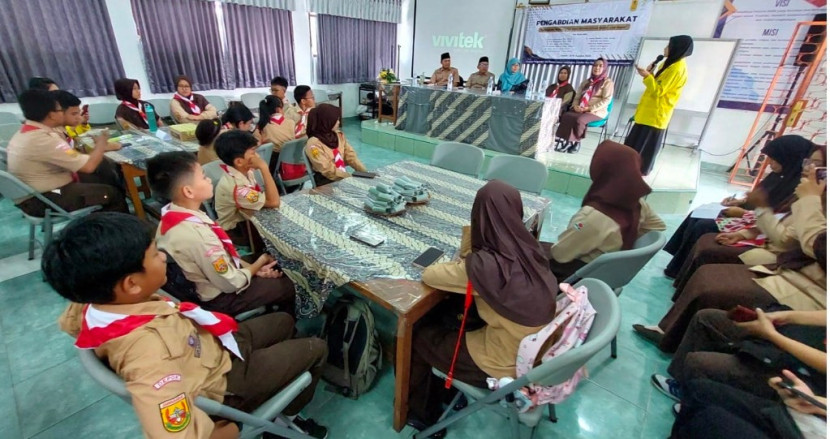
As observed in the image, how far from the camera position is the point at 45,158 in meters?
2.08

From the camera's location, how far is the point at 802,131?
4.14 meters

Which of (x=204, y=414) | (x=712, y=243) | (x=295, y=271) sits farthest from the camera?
(x=712, y=243)

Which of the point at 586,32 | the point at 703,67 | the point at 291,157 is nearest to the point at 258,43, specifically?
the point at 291,157

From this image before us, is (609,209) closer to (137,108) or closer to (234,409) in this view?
(234,409)

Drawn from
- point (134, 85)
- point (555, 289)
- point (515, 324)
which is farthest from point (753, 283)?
point (134, 85)

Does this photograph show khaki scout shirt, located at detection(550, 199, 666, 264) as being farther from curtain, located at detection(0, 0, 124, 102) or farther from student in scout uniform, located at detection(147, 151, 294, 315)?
curtain, located at detection(0, 0, 124, 102)

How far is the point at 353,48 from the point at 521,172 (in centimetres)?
A: 556

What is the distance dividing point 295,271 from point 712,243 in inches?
91.7

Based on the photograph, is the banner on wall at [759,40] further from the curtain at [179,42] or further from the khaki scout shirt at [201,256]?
the curtain at [179,42]

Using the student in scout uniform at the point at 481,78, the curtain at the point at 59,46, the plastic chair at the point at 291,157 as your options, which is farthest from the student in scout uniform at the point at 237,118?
the student in scout uniform at the point at 481,78

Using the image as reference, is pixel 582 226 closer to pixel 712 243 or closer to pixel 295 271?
pixel 712 243

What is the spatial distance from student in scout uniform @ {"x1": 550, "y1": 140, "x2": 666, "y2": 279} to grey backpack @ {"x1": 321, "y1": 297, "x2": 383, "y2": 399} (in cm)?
105

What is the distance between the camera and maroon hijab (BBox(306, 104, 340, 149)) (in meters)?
2.52

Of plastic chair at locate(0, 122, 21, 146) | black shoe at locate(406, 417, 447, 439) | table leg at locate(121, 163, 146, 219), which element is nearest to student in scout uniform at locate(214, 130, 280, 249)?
table leg at locate(121, 163, 146, 219)
